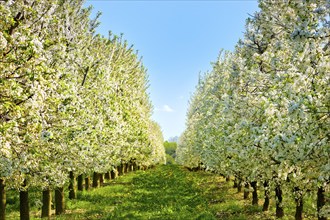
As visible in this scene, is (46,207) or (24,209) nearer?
(24,209)

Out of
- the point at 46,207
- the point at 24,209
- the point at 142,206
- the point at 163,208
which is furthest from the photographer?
the point at 142,206

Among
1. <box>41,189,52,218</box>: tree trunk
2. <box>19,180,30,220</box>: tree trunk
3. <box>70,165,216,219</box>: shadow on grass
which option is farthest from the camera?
<box>41,189,52,218</box>: tree trunk

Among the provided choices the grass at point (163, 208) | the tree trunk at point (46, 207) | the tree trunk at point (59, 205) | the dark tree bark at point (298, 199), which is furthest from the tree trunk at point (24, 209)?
the dark tree bark at point (298, 199)

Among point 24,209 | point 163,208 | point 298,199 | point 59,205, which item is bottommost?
point 163,208

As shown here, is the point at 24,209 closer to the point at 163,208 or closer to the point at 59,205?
the point at 59,205

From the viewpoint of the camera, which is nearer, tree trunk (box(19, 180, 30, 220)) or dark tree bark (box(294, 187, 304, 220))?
dark tree bark (box(294, 187, 304, 220))

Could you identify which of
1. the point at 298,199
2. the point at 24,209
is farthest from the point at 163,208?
the point at 298,199

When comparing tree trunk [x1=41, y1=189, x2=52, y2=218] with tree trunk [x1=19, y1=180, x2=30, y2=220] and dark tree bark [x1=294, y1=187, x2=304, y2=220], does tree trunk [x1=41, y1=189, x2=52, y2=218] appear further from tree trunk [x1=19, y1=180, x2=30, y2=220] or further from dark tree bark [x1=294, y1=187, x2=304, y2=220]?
dark tree bark [x1=294, y1=187, x2=304, y2=220]

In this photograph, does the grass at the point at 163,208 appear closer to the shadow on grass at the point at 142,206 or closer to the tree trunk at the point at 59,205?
the shadow on grass at the point at 142,206

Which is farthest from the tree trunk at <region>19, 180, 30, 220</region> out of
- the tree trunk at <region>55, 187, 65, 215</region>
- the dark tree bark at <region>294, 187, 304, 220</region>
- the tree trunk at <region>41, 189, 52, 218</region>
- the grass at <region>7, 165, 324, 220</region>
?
the dark tree bark at <region>294, 187, 304, 220</region>

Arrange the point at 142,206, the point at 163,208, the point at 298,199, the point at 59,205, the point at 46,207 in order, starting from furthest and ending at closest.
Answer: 1. the point at 142,206
2. the point at 163,208
3. the point at 59,205
4. the point at 46,207
5. the point at 298,199

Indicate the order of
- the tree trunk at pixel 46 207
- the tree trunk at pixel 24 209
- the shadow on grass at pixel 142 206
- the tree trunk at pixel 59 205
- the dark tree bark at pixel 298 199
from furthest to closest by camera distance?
the tree trunk at pixel 59 205 < the tree trunk at pixel 46 207 < the shadow on grass at pixel 142 206 < the tree trunk at pixel 24 209 < the dark tree bark at pixel 298 199

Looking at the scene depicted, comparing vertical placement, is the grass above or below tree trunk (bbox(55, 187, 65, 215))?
below

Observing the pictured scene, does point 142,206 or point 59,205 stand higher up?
point 59,205
